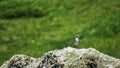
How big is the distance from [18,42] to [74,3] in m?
16.5

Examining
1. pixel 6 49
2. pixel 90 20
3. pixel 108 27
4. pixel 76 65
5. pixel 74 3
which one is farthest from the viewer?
pixel 74 3

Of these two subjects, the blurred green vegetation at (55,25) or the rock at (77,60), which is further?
the blurred green vegetation at (55,25)

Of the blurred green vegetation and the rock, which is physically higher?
the blurred green vegetation

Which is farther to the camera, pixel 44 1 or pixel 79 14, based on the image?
pixel 44 1

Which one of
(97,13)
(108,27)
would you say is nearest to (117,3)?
(97,13)

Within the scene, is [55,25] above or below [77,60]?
above

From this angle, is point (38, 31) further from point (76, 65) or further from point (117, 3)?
point (76, 65)

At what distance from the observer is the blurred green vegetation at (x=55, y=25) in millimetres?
59781

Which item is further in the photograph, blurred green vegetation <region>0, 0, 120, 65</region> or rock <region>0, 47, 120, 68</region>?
blurred green vegetation <region>0, 0, 120, 65</region>

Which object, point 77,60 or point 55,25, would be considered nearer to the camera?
point 77,60

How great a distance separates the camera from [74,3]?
249ft

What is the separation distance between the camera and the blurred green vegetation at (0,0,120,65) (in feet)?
196

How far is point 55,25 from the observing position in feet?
226

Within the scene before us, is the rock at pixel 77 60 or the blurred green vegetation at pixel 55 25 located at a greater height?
the blurred green vegetation at pixel 55 25
